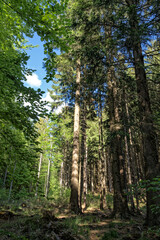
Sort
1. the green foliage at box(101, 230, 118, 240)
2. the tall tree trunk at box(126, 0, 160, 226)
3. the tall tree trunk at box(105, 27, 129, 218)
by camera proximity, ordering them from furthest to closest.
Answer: the tall tree trunk at box(105, 27, 129, 218) → the tall tree trunk at box(126, 0, 160, 226) → the green foliage at box(101, 230, 118, 240)

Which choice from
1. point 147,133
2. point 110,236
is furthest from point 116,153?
point 110,236

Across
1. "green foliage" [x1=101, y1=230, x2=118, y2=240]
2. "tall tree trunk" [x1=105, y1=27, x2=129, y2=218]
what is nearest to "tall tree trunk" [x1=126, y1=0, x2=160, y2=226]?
"green foliage" [x1=101, y1=230, x2=118, y2=240]

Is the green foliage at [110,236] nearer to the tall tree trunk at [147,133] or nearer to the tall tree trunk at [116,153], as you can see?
the tall tree trunk at [147,133]

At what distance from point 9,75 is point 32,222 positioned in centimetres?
447

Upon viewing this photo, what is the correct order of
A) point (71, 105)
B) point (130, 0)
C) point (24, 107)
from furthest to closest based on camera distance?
1. point (71, 105)
2. point (130, 0)
3. point (24, 107)

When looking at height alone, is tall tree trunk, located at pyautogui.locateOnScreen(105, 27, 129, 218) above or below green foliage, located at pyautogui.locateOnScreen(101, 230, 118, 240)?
above

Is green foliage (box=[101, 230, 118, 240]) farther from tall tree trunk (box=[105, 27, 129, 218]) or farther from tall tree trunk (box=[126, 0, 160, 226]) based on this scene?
tall tree trunk (box=[105, 27, 129, 218])

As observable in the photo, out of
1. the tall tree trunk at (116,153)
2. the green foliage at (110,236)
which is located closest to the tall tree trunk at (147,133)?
→ the green foliage at (110,236)

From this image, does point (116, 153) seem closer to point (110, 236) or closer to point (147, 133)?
point (147, 133)

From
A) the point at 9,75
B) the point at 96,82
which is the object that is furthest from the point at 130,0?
the point at 9,75

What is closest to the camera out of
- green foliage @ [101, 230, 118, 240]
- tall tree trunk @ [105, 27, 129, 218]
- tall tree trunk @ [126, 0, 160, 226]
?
green foliage @ [101, 230, 118, 240]

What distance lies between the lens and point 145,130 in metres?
5.70

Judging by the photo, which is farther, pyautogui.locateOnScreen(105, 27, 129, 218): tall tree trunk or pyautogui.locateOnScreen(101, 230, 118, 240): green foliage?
pyautogui.locateOnScreen(105, 27, 129, 218): tall tree trunk

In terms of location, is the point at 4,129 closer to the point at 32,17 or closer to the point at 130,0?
the point at 32,17
